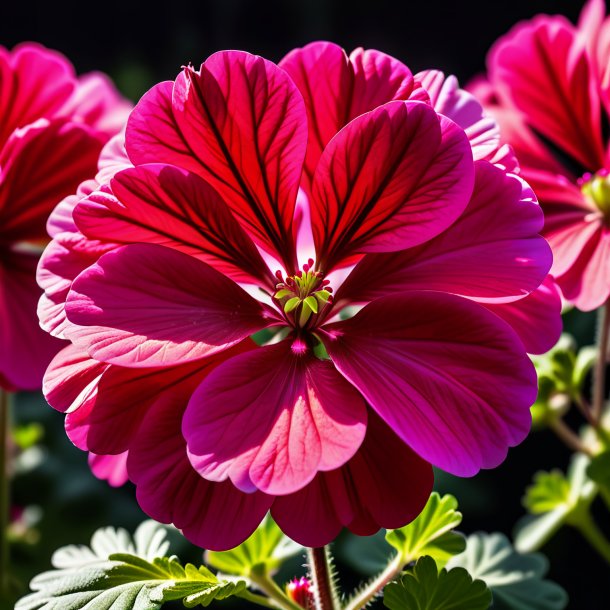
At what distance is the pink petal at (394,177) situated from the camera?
22.4 inches

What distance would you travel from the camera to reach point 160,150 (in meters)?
0.60

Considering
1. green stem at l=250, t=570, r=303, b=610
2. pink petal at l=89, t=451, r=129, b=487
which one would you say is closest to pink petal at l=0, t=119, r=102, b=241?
pink petal at l=89, t=451, r=129, b=487

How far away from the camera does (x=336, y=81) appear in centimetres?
65

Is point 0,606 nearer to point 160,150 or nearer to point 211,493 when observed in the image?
point 211,493

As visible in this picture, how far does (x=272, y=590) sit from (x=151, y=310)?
0.86ft

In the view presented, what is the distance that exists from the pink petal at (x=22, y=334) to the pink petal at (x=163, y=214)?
0.71 feet

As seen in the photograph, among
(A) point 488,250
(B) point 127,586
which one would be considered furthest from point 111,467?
(A) point 488,250

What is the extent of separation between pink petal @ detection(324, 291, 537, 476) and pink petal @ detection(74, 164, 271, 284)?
0.41 ft

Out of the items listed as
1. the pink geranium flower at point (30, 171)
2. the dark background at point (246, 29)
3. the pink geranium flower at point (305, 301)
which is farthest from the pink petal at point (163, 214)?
the dark background at point (246, 29)

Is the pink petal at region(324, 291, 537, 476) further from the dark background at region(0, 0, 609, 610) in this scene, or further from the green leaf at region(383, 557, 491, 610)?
the dark background at region(0, 0, 609, 610)

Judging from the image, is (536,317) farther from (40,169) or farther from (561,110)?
(40,169)

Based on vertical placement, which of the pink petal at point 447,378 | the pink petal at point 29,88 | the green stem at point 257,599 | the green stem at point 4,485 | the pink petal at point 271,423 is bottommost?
the green stem at point 4,485

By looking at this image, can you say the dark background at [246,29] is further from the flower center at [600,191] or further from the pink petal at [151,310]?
the pink petal at [151,310]

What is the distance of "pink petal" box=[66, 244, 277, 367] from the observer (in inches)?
21.8
